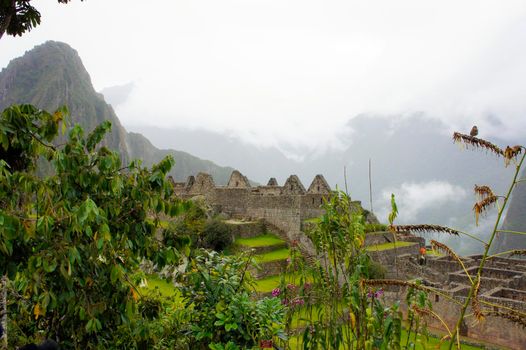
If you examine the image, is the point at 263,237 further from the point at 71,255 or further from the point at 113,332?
the point at 71,255

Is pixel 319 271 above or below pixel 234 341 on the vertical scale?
above

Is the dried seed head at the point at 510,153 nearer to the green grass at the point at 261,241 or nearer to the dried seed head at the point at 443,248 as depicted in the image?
the dried seed head at the point at 443,248

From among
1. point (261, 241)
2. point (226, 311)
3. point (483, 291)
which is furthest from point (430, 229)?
point (261, 241)

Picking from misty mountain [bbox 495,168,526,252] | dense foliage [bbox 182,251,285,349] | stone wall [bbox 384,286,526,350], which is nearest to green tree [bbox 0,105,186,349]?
dense foliage [bbox 182,251,285,349]

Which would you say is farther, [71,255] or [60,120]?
[60,120]

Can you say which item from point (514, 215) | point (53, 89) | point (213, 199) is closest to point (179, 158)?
point (53, 89)

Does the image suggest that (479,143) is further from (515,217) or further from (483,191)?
(515,217)

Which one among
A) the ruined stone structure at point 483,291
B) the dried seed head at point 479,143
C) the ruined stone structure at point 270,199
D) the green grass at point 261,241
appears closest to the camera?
the dried seed head at point 479,143

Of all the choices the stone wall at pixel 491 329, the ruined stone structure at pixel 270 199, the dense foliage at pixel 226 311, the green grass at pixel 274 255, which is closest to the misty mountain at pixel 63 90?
the ruined stone structure at pixel 270 199

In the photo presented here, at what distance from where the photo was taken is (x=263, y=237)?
15.9 m

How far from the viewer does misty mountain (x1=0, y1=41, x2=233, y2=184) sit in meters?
69.9

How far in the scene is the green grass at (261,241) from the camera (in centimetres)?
1472

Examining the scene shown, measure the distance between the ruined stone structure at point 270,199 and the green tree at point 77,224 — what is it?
1148 cm

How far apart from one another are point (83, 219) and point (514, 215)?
69.3m
